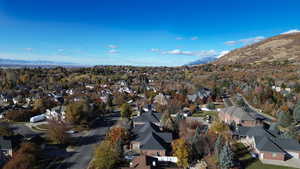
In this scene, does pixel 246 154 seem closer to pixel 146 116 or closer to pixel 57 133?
pixel 146 116

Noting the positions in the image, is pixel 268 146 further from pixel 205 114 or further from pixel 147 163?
pixel 205 114

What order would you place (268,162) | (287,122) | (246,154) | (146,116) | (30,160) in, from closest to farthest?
(30,160) < (268,162) < (246,154) < (287,122) < (146,116)

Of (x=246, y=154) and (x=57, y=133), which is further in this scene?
(x=57, y=133)

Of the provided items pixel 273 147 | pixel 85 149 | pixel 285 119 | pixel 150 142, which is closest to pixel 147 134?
pixel 150 142

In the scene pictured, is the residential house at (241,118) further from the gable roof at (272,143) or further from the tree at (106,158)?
the tree at (106,158)

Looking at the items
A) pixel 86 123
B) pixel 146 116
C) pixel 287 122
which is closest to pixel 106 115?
pixel 86 123

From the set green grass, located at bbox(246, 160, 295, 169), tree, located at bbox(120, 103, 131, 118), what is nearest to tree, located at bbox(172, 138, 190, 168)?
green grass, located at bbox(246, 160, 295, 169)

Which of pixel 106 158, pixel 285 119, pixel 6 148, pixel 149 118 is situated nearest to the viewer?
pixel 106 158
